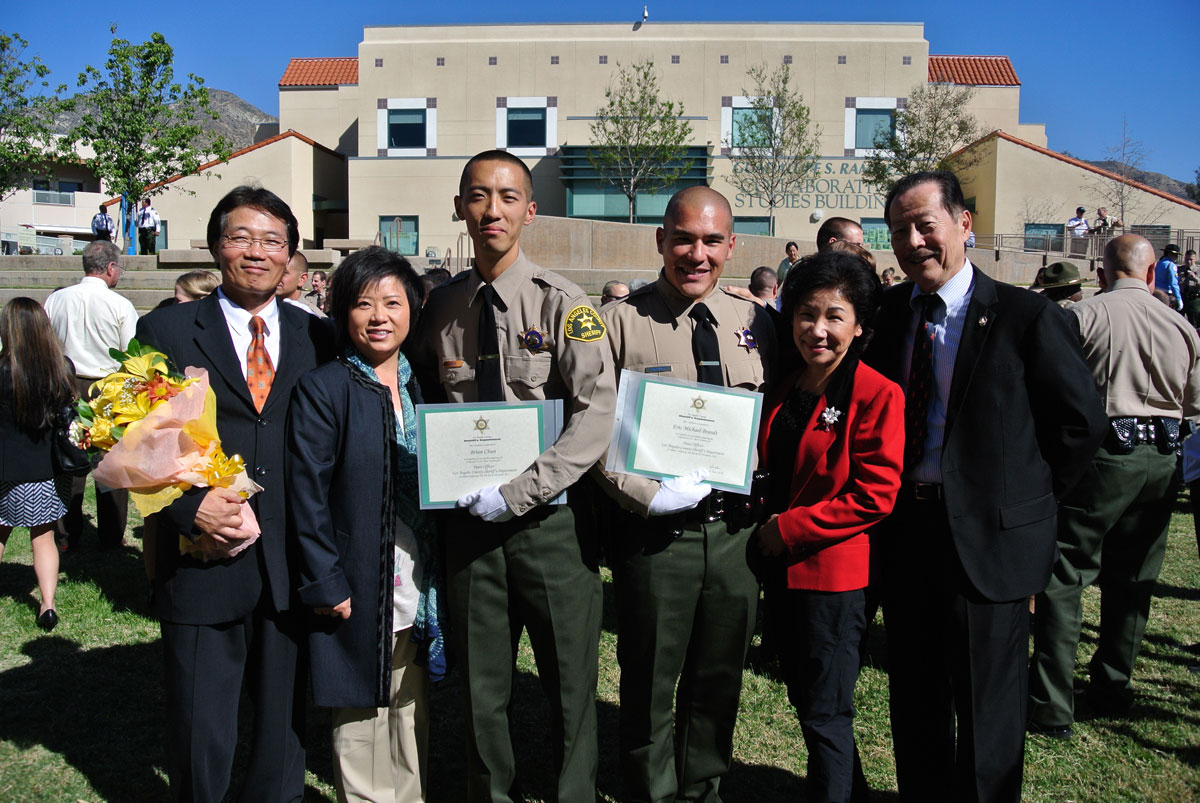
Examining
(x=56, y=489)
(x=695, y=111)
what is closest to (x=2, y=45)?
(x=695, y=111)

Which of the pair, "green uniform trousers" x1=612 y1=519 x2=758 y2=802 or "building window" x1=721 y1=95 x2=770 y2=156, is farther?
"building window" x1=721 y1=95 x2=770 y2=156

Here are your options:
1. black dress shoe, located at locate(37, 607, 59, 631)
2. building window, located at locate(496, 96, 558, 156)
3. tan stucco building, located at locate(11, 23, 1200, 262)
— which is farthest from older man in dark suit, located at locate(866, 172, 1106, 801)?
building window, located at locate(496, 96, 558, 156)

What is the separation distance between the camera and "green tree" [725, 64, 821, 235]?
3391 cm

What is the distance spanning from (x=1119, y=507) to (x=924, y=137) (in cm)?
3120

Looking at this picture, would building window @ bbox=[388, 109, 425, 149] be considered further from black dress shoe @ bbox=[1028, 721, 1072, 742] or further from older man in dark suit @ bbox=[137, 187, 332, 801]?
black dress shoe @ bbox=[1028, 721, 1072, 742]

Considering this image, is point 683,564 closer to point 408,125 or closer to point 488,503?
point 488,503

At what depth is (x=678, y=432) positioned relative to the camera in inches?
125

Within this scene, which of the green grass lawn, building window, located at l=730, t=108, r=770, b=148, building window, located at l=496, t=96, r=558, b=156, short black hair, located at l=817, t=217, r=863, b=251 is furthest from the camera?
building window, located at l=496, t=96, r=558, b=156

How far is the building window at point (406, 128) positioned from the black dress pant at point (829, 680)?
3672cm

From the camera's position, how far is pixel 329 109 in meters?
41.5

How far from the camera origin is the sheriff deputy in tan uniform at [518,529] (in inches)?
126

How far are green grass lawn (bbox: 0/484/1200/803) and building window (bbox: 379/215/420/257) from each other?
3051 centimetres

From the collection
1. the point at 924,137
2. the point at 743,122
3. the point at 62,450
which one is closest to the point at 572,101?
the point at 743,122

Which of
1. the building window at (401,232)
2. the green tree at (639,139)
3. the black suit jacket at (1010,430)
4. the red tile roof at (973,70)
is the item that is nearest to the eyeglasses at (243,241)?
the black suit jacket at (1010,430)
